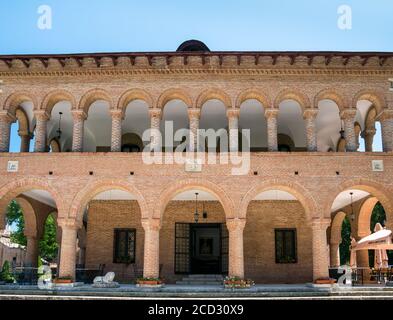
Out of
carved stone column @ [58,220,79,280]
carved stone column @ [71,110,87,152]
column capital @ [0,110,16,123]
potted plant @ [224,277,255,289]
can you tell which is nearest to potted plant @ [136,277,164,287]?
potted plant @ [224,277,255,289]

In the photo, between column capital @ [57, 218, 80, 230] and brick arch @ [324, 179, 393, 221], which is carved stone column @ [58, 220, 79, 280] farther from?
brick arch @ [324, 179, 393, 221]

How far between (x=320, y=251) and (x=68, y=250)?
32.3 ft

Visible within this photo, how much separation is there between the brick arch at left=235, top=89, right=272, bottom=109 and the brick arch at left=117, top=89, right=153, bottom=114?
3.66m

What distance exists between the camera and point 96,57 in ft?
60.0

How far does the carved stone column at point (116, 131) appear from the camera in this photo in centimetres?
1811

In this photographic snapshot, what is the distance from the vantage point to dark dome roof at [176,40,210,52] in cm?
2280

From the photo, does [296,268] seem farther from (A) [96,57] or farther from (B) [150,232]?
(A) [96,57]

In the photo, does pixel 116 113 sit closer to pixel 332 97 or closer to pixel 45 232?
pixel 332 97

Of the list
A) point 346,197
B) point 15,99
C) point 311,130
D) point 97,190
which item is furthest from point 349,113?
point 15,99

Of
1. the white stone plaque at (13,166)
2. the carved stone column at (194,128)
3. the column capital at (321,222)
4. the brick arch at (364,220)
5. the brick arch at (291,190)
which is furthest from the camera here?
the brick arch at (364,220)

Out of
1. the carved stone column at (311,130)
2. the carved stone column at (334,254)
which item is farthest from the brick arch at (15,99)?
the carved stone column at (334,254)

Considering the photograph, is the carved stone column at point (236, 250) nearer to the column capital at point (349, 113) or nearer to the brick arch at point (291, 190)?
the brick arch at point (291, 190)

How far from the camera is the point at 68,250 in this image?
679 inches

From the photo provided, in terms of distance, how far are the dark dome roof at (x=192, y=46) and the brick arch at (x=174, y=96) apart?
5.17 meters
